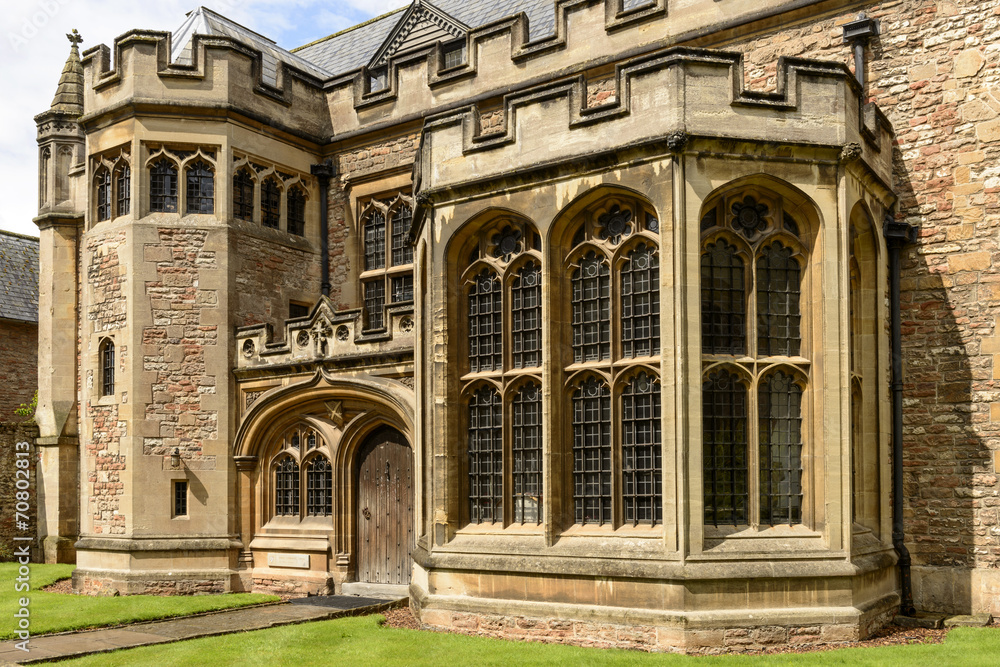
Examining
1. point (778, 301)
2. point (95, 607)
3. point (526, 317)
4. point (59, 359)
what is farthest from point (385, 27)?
point (778, 301)

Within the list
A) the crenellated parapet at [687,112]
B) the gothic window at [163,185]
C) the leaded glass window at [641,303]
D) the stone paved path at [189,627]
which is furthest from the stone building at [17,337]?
the leaded glass window at [641,303]

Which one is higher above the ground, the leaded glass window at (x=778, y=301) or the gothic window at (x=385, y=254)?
the gothic window at (x=385, y=254)

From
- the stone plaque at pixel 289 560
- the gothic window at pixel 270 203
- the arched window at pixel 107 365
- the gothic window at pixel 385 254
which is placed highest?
the gothic window at pixel 270 203

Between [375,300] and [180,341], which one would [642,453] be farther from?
[180,341]

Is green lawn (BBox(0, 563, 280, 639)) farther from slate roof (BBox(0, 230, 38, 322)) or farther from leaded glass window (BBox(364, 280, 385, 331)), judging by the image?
slate roof (BBox(0, 230, 38, 322))

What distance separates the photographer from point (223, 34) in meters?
17.6

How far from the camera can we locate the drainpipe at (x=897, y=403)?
37.8 feet

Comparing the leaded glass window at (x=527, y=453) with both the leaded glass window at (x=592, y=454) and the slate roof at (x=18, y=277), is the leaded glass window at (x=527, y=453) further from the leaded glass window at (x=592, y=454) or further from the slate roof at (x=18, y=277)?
the slate roof at (x=18, y=277)

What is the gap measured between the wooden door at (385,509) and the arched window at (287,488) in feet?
4.22

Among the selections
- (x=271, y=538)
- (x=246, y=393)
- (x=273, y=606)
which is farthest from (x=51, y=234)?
(x=273, y=606)

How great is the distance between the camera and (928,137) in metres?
12.3

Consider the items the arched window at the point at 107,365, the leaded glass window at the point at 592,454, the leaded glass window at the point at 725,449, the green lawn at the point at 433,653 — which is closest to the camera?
the green lawn at the point at 433,653

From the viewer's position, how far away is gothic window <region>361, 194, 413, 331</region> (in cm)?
1686

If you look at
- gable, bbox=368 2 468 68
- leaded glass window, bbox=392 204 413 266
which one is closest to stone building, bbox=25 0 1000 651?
leaded glass window, bbox=392 204 413 266
